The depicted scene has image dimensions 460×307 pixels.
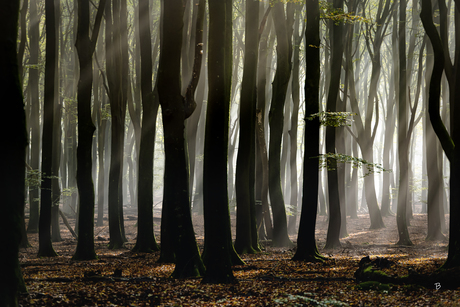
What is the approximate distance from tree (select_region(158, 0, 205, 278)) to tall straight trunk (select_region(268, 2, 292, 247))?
5.48 m

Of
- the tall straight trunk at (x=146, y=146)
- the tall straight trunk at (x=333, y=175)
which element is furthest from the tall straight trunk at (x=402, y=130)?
the tall straight trunk at (x=146, y=146)

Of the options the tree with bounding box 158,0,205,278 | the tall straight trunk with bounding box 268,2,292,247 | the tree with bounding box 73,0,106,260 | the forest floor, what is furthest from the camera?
the tall straight trunk with bounding box 268,2,292,247

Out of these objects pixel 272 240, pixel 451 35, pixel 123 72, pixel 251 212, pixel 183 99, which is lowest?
pixel 272 240

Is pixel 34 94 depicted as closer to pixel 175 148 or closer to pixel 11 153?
pixel 175 148

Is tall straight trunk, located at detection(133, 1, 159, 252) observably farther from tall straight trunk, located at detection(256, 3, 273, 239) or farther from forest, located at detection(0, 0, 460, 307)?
tall straight trunk, located at detection(256, 3, 273, 239)

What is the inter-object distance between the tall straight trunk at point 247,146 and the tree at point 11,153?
6.56 meters

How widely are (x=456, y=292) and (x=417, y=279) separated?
73cm

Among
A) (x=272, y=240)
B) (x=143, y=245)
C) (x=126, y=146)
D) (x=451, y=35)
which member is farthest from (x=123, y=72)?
(x=451, y=35)

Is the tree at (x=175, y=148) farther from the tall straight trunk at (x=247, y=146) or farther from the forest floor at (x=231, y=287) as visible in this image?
the tall straight trunk at (x=247, y=146)

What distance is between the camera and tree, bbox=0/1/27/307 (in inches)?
171

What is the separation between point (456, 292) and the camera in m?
5.81

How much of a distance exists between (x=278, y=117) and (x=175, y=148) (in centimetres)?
594

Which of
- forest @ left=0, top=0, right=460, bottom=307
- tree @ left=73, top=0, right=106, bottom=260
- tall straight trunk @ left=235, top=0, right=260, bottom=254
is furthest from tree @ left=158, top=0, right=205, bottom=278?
tree @ left=73, top=0, right=106, bottom=260

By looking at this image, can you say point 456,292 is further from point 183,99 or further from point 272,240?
point 272,240
